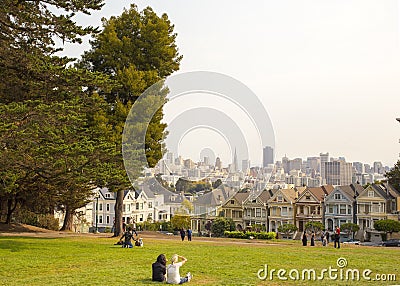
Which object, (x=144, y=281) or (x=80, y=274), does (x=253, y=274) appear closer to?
(x=144, y=281)

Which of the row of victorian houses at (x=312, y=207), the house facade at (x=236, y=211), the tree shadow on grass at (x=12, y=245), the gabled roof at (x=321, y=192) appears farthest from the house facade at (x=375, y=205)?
the tree shadow on grass at (x=12, y=245)

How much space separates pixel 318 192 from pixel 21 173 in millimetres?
52282

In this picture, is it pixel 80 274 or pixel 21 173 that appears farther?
pixel 21 173

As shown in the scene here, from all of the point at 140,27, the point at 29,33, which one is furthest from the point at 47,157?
the point at 140,27

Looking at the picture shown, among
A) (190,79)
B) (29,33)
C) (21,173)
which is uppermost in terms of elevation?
(29,33)

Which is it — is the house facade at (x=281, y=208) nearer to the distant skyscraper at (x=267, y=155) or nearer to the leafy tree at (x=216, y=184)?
the leafy tree at (x=216, y=184)

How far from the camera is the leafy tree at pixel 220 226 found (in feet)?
171

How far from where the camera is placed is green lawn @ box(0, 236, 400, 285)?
42.1 ft

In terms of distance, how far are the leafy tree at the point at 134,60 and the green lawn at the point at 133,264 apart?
7.84 meters

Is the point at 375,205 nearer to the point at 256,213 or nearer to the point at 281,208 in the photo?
the point at 281,208

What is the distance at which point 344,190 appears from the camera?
6272 centimetres

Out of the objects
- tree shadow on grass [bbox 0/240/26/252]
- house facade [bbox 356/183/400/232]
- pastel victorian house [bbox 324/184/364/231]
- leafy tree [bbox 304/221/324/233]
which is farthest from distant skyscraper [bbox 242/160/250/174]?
pastel victorian house [bbox 324/184/364/231]

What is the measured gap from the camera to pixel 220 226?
54.3 meters

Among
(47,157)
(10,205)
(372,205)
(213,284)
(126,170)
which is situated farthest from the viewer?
(372,205)
